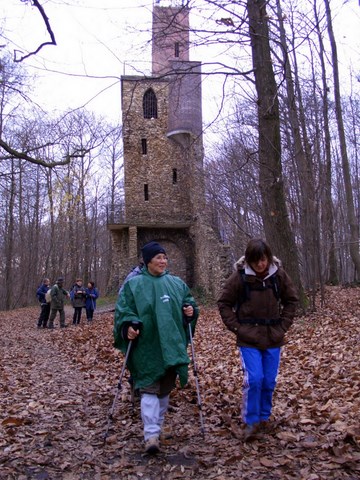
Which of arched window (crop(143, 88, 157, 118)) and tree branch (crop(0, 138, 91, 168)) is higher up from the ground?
arched window (crop(143, 88, 157, 118))

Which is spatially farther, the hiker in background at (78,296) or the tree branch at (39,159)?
the hiker in background at (78,296)

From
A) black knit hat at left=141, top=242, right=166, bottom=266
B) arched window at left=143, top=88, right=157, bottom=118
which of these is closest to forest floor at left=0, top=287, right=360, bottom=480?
black knit hat at left=141, top=242, right=166, bottom=266

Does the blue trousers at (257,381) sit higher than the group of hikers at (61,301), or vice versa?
the group of hikers at (61,301)

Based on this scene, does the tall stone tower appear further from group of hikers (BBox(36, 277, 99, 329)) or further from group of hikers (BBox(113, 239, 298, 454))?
group of hikers (BBox(113, 239, 298, 454))

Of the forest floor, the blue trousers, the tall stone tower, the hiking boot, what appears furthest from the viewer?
the tall stone tower

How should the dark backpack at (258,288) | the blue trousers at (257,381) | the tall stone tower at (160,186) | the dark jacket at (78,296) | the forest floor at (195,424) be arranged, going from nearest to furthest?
1. the forest floor at (195,424)
2. the blue trousers at (257,381)
3. the dark backpack at (258,288)
4. the dark jacket at (78,296)
5. the tall stone tower at (160,186)

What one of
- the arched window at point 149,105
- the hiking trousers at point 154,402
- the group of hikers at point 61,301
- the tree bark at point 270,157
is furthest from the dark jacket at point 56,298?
the arched window at point 149,105

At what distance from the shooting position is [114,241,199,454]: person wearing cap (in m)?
4.07

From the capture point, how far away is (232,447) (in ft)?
13.3

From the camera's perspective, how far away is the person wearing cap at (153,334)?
407cm

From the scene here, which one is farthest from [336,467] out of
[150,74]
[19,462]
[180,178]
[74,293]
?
[180,178]

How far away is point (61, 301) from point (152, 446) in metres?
13.3

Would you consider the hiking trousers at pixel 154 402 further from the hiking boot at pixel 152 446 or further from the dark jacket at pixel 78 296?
the dark jacket at pixel 78 296

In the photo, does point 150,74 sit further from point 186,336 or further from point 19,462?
point 19,462
